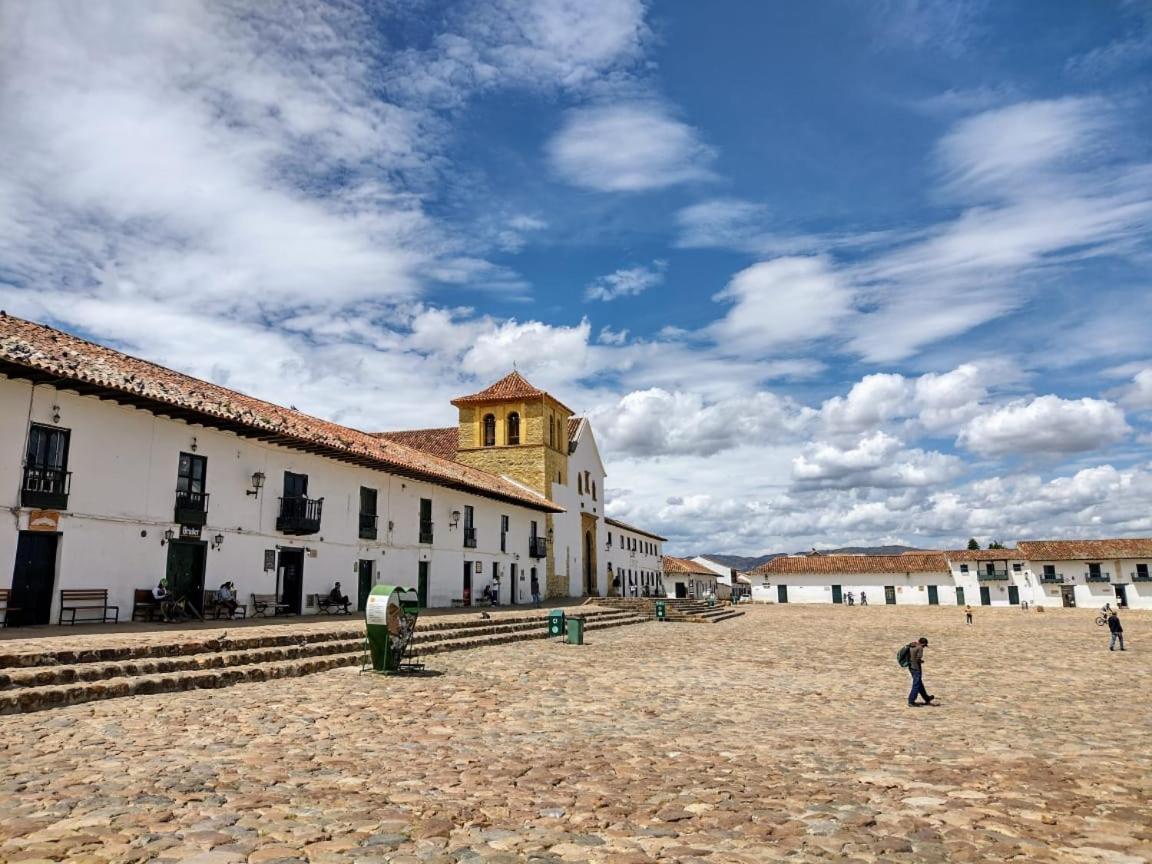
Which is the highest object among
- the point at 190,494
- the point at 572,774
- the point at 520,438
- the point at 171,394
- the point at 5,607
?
the point at 520,438

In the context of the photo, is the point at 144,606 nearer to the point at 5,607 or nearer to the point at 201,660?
the point at 5,607

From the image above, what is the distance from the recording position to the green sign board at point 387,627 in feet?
42.0

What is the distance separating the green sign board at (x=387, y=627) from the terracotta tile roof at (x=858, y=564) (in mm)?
62271

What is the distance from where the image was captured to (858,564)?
70.1 m

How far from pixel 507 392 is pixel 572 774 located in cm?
3719

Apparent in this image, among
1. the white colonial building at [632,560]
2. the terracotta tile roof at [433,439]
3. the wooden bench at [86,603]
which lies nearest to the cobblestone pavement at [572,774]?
the wooden bench at [86,603]

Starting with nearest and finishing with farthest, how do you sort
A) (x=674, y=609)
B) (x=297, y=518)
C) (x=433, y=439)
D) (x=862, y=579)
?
(x=297, y=518)
(x=674, y=609)
(x=433, y=439)
(x=862, y=579)

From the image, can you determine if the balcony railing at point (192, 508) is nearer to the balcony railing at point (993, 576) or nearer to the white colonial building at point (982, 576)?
the white colonial building at point (982, 576)

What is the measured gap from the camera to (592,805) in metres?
5.98

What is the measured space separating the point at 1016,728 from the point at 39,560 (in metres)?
17.0

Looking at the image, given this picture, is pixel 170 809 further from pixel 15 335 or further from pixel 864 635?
pixel 864 635

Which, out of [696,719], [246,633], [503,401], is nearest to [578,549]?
[503,401]

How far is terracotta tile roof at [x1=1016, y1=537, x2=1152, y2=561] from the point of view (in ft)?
202

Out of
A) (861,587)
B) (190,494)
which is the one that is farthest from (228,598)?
(861,587)
